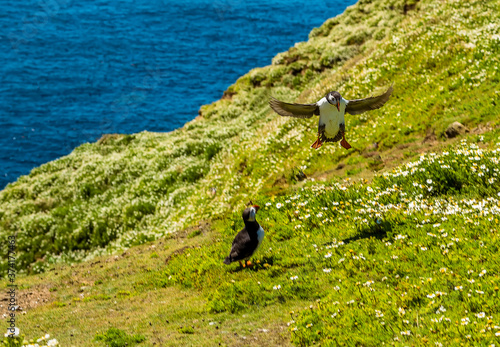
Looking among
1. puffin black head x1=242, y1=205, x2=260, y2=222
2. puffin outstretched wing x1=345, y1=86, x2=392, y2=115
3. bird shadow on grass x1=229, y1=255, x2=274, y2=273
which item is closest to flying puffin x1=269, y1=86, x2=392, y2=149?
puffin outstretched wing x1=345, y1=86, x2=392, y2=115

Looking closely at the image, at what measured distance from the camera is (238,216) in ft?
56.0

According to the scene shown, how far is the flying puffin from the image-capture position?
10.7 meters

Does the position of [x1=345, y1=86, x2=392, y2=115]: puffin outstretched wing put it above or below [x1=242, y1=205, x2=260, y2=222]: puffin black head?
above

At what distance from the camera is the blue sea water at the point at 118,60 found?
63.1 metres

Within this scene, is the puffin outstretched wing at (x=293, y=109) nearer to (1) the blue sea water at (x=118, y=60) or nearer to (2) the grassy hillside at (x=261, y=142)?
(2) the grassy hillside at (x=261, y=142)

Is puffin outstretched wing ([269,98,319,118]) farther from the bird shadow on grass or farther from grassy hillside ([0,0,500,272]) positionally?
grassy hillside ([0,0,500,272])

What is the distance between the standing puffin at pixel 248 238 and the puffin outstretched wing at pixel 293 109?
2273mm

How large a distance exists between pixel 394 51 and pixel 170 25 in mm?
75720

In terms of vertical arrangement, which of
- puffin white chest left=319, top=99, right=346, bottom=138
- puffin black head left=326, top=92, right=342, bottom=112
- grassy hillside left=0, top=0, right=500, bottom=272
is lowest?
grassy hillside left=0, top=0, right=500, bottom=272

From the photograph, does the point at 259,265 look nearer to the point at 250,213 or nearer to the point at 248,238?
the point at 248,238

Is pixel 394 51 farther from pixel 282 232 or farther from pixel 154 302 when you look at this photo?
pixel 154 302

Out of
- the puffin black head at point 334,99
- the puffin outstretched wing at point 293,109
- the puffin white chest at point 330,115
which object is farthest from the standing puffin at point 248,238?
the puffin black head at point 334,99

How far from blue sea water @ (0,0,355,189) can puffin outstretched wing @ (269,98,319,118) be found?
46.9 metres

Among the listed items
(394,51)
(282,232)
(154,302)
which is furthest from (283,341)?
(394,51)
